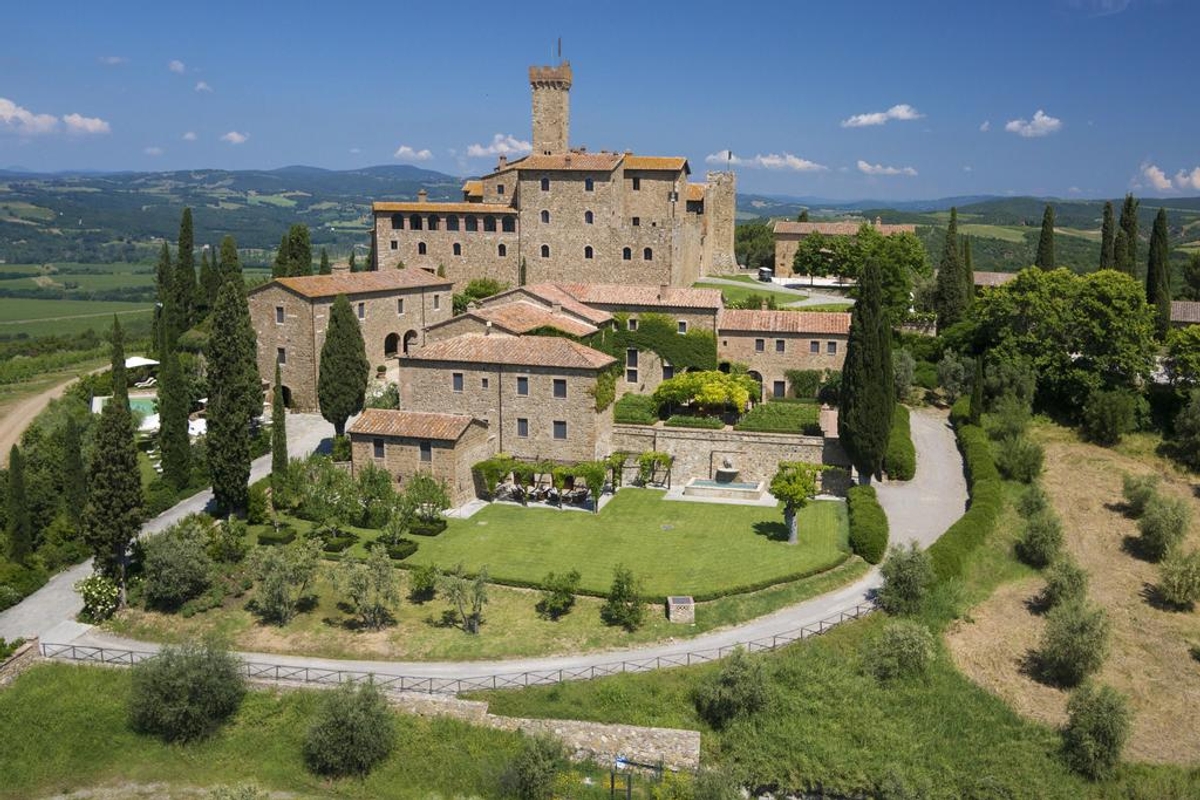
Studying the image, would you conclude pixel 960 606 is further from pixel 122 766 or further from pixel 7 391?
pixel 7 391

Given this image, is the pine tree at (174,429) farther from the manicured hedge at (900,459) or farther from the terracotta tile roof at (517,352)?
the manicured hedge at (900,459)

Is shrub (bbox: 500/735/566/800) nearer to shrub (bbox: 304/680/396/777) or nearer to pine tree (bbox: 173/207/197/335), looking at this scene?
shrub (bbox: 304/680/396/777)

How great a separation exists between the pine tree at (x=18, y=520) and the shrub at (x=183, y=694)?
10.7 m

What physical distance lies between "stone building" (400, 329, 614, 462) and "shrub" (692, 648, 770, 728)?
16092 millimetres

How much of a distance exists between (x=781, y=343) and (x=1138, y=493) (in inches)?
701

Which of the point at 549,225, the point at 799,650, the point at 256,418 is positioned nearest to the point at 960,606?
the point at 799,650

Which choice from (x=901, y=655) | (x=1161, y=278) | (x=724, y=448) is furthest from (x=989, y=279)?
(x=901, y=655)

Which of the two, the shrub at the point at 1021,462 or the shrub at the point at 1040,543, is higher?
the shrub at the point at 1021,462

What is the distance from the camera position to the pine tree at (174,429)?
38.5 m

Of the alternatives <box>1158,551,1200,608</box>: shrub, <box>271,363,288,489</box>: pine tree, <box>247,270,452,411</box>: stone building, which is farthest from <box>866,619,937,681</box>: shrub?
<box>247,270,452,411</box>: stone building

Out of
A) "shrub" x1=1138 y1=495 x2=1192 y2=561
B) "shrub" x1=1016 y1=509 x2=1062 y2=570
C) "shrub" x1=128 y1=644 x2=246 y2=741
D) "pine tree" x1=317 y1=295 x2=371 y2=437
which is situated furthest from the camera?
"pine tree" x1=317 y1=295 x2=371 y2=437

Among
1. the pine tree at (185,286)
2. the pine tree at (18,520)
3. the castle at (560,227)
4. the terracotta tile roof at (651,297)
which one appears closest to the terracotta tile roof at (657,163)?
→ the castle at (560,227)

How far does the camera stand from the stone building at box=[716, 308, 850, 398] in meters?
47.2

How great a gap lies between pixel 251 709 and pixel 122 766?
3384 millimetres
